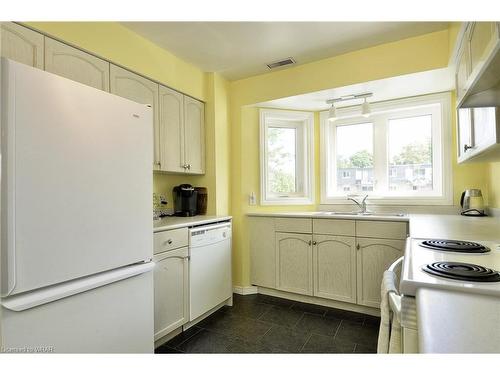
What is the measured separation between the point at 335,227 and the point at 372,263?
1.38 ft

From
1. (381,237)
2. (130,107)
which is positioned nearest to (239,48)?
(130,107)

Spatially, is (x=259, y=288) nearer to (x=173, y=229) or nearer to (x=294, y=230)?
(x=294, y=230)

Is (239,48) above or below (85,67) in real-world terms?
above

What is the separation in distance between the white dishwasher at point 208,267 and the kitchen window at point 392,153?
1322mm

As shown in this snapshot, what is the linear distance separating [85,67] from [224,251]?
177cm

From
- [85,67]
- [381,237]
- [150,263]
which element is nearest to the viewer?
[150,263]

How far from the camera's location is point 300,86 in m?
2.57

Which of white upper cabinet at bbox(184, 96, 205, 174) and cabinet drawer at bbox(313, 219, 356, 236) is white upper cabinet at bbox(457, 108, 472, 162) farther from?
white upper cabinet at bbox(184, 96, 205, 174)

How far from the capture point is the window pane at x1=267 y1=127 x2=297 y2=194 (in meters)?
3.11

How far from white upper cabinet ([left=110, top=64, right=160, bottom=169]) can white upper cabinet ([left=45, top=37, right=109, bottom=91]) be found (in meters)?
0.06

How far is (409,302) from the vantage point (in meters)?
0.72

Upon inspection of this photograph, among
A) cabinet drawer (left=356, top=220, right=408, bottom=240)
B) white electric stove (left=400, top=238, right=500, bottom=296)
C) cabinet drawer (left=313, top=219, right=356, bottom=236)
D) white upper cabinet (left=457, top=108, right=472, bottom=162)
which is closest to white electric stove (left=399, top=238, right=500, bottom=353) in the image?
white electric stove (left=400, top=238, right=500, bottom=296)

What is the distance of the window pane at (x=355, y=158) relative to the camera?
291cm

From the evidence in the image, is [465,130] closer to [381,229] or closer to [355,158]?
[381,229]
